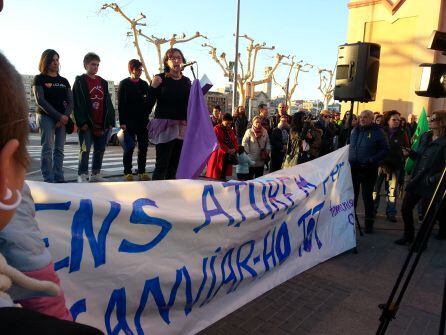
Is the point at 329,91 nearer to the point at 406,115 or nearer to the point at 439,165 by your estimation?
the point at 406,115

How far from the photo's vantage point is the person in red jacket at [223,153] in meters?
6.84

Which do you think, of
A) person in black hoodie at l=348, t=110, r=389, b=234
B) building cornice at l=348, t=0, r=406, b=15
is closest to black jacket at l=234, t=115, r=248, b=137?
person in black hoodie at l=348, t=110, r=389, b=234

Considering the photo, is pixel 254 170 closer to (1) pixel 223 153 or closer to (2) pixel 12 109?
(1) pixel 223 153

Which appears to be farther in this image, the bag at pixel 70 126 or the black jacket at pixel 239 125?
the black jacket at pixel 239 125

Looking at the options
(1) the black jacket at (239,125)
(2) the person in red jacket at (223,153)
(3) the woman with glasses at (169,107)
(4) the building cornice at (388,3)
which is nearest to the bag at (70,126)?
(3) the woman with glasses at (169,107)

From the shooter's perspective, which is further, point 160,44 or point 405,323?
point 160,44

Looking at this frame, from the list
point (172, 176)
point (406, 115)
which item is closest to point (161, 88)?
point (172, 176)

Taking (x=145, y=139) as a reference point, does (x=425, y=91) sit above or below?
above

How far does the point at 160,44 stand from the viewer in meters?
30.6

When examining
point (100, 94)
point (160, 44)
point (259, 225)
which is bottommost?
point (259, 225)

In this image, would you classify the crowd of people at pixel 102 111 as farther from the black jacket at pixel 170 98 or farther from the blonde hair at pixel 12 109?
the blonde hair at pixel 12 109

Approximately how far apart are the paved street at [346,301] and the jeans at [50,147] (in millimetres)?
3475

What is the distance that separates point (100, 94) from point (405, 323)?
4.64m

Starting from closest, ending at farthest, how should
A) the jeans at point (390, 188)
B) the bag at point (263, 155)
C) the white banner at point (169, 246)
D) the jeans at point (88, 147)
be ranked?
the white banner at point (169, 246)
the jeans at point (88, 147)
the jeans at point (390, 188)
the bag at point (263, 155)
